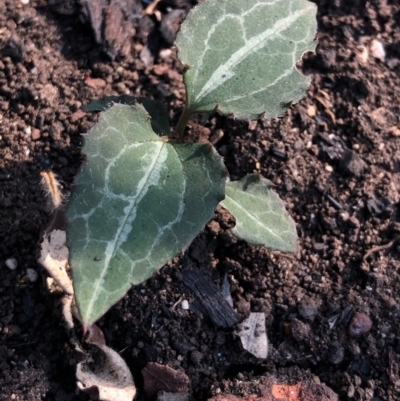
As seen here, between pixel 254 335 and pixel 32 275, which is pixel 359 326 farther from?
pixel 32 275

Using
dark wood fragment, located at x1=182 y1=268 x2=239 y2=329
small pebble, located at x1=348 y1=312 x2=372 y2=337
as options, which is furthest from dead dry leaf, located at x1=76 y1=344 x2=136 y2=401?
small pebble, located at x1=348 y1=312 x2=372 y2=337

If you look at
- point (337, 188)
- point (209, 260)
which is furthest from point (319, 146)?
point (209, 260)

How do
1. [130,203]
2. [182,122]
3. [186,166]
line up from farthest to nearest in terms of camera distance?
[182,122], [186,166], [130,203]

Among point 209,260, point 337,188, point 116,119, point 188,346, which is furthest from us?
point 337,188

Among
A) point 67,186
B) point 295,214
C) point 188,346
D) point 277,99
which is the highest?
point 277,99

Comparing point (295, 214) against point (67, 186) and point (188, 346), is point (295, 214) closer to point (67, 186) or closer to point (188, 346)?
point (188, 346)

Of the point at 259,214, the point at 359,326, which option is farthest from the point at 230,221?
the point at 359,326
